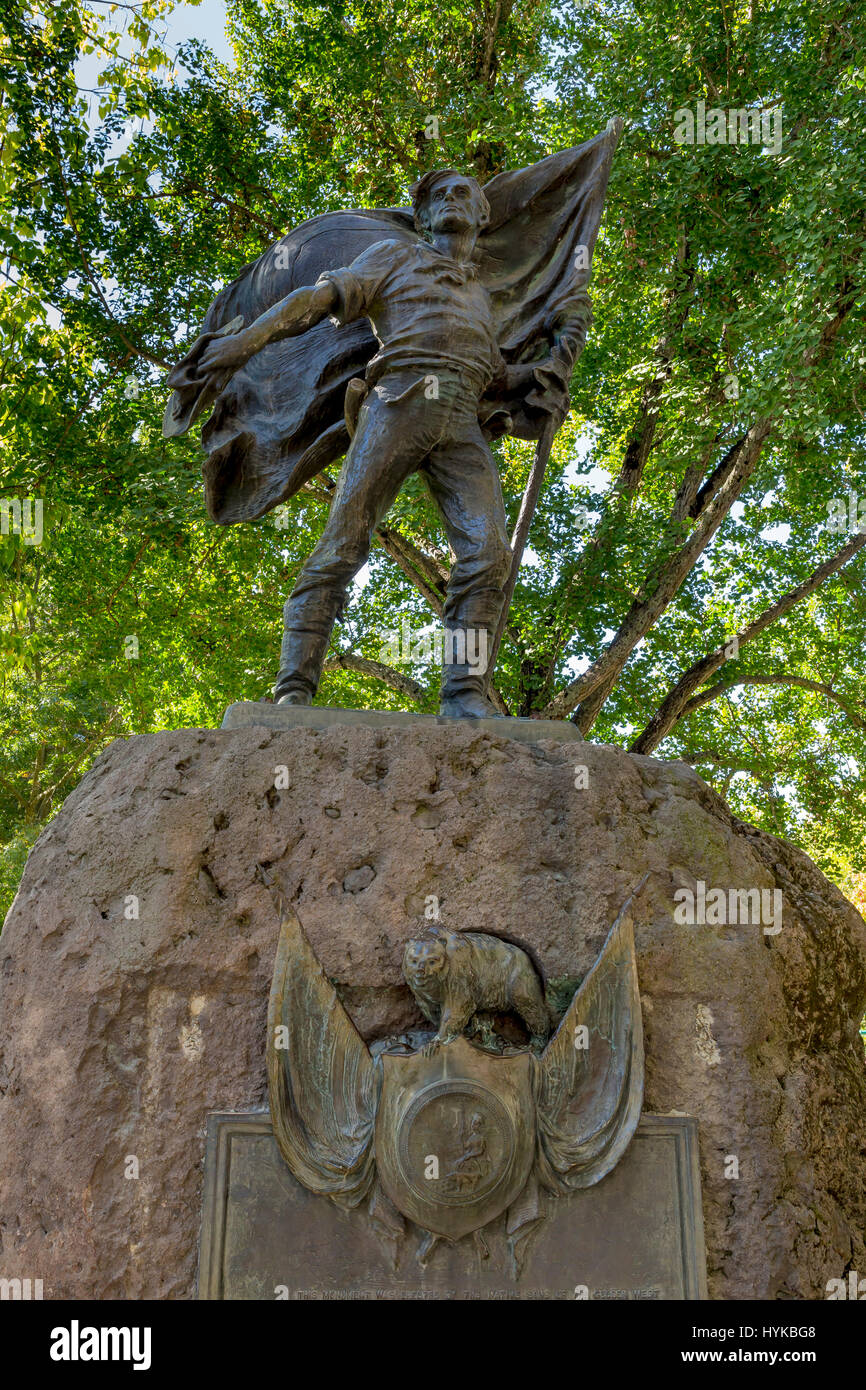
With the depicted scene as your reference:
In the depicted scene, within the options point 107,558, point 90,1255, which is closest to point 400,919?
point 90,1255

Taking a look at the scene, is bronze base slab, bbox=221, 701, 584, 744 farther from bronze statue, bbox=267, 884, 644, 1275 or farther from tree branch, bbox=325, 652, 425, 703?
tree branch, bbox=325, 652, 425, 703

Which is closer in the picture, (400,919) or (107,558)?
(400,919)

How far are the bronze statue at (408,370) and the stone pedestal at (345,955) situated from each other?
62 cm

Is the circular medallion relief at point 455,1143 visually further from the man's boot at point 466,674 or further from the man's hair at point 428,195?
the man's hair at point 428,195

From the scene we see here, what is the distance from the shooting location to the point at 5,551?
7324 millimetres

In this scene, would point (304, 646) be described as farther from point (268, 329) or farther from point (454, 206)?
point (454, 206)

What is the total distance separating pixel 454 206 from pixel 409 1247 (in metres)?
3.78

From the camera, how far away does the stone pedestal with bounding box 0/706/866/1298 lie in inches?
126

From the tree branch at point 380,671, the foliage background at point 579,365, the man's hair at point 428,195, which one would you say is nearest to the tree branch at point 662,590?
the foliage background at point 579,365

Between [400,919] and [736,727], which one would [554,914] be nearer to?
[400,919]

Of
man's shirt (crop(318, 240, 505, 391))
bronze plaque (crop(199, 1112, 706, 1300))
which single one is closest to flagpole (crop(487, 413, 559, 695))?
man's shirt (crop(318, 240, 505, 391))

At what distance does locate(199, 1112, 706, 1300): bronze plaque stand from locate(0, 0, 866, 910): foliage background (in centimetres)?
549

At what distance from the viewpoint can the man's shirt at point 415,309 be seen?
435 centimetres

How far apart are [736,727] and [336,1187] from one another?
35.9 ft
